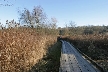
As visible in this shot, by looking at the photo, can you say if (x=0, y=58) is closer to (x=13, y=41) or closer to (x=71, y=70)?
(x=13, y=41)

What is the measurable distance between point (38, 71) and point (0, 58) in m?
6.58

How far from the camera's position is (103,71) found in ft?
45.2

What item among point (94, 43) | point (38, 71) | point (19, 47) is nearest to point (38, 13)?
point (94, 43)

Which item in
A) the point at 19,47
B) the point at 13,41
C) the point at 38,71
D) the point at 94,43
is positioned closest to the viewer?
the point at 13,41

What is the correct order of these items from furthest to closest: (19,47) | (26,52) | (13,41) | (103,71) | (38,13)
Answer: (38,13)
(103,71)
(26,52)
(19,47)
(13,41)

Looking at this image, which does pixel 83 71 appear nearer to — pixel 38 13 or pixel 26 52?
pixel 26 52

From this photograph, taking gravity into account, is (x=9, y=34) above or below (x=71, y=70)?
above

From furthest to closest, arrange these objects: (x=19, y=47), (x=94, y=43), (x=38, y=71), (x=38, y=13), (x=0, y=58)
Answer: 1. (x=38, y=13)
2. (x=94, y=43)
3. (x=38, y=71)
4. (x=19, y=47)
5. (x=0, y=58)

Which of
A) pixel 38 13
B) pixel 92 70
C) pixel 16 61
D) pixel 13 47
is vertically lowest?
pixel 92 70

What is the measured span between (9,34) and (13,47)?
0.56m

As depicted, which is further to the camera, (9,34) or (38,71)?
(38,71)

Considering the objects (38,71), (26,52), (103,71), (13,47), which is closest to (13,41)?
(13,47)

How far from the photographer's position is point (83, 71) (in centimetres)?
1452

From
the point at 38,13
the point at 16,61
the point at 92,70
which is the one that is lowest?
the point at 92,70
